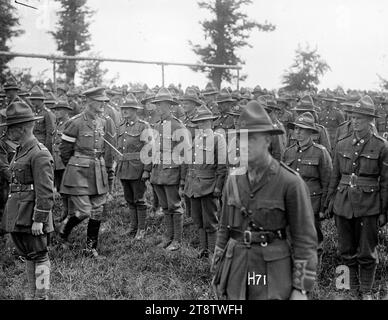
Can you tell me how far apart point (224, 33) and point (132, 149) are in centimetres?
1988

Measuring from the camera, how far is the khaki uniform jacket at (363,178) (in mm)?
5602

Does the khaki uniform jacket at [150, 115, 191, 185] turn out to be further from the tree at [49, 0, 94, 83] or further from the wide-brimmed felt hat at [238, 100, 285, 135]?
the tree at [49, 0, 94, 83]

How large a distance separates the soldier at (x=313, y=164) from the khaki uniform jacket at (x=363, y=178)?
570 millimetres

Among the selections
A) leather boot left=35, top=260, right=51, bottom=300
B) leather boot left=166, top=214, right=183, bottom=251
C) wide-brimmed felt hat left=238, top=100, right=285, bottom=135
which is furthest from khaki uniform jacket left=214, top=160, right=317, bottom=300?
Answer: leather boot left=166, top=214, right=183, bottom=251

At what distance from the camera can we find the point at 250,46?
2700 cm

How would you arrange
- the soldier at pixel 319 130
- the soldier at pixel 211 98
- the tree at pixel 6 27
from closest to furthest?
the soldier at pixel 319 130 → the soldier at pixel 211 98 → the tree at pixel 6 27

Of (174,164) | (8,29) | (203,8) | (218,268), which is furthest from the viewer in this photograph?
(203,8)

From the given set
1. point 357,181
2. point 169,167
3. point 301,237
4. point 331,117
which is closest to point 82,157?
point 169,167

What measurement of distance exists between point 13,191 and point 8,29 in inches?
673

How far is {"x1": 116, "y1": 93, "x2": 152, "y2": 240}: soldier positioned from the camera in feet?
27.1

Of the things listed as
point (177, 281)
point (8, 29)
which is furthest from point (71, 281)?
point (8, 29)

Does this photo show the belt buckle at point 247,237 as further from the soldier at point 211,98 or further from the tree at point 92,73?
the tree at point 92,73

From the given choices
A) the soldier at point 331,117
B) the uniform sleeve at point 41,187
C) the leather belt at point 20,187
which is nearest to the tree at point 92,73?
the soldier at point 331,117
